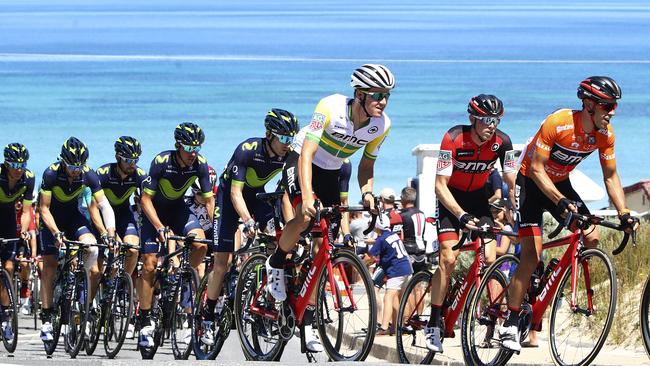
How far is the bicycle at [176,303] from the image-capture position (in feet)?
46.4

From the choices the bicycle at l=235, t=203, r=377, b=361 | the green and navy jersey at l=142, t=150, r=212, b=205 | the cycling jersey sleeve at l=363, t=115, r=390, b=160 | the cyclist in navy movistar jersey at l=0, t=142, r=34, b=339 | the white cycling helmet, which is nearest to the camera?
the bicycle at l=235, t=203, r=377, b=361

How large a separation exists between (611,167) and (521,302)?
3.80 ft

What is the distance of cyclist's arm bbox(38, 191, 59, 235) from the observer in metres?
15.6

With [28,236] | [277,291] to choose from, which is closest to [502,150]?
[277,291]

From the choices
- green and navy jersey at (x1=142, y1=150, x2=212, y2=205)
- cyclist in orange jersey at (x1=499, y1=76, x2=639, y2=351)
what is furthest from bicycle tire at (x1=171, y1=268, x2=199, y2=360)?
cyclist in orange jersey at (x1=499, y1=76, x2=639, y2=351)

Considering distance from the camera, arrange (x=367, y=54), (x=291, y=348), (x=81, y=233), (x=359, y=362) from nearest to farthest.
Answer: (x=359, y=362)
(x=81, y=233)
(x=291, y=348)
(x=367, y=54)

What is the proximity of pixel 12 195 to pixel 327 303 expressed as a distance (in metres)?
6.46

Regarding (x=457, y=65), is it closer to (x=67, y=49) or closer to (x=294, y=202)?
(x=67, y=49)

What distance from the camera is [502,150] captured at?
12.4 meters

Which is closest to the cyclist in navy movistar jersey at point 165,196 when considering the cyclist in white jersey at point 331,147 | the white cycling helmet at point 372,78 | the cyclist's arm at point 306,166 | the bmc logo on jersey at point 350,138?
the cyclist in white jersey at point 331,147

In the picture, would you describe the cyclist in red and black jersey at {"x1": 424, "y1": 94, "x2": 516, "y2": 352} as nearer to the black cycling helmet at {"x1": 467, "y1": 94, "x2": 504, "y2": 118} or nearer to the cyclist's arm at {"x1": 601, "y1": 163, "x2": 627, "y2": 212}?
the black cycling helmet at {"x1": 467, "y1": 94, "x2": 504, "y2": 118}

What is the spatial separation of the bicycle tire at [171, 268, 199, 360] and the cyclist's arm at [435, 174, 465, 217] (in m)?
2.94

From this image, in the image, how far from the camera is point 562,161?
11.7 m

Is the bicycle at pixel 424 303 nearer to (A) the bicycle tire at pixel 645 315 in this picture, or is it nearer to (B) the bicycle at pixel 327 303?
(B) the bicycle at pixel 327 303
